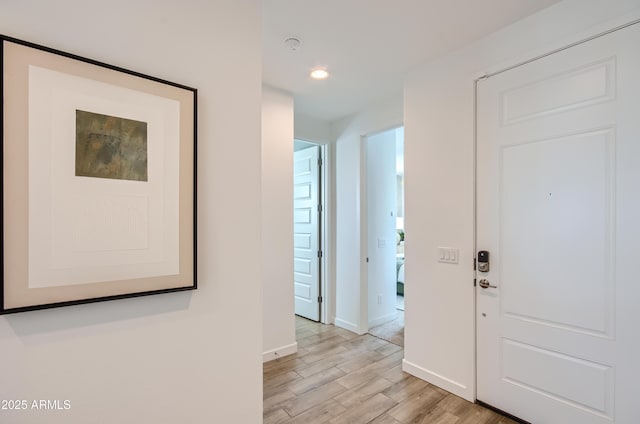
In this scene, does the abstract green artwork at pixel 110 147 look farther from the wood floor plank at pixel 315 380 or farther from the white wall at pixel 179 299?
the wood floor plank at pixel 315 380

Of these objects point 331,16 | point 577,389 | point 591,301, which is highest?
point 331,16

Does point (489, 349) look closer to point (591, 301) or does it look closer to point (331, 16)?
point (591, 301)

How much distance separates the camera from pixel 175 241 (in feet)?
4.03

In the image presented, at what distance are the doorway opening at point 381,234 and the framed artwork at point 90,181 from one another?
265 centimetres

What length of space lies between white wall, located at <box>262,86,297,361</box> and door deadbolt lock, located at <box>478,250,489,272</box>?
1.75 metres

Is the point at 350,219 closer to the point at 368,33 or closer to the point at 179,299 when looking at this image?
the point at 368,33

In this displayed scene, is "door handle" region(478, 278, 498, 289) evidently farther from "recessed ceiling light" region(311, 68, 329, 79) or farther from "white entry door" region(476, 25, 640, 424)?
"recessed ceiling light" region(311, 68, 329, 79)

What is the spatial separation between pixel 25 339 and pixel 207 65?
1.21 meters

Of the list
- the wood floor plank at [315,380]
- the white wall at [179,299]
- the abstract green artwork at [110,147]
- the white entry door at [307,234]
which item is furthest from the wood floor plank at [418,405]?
the abstract green artwork at [110,147]

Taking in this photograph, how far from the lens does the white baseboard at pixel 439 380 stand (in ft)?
7.25

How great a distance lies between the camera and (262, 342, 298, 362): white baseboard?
2902mm

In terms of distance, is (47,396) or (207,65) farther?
(207,65)

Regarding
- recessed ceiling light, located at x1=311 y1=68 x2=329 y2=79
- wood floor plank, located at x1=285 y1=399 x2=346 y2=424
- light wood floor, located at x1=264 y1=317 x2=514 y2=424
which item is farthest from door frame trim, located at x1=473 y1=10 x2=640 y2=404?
recessed ceiling light, located at x1=311 y1=68 x2=329 y2=79

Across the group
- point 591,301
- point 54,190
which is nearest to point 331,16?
point 54,190
